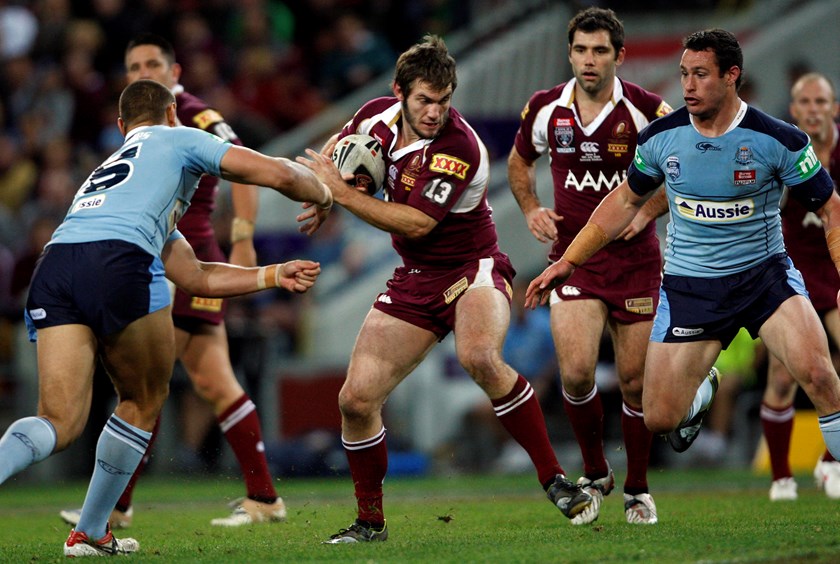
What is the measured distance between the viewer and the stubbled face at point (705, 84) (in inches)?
273

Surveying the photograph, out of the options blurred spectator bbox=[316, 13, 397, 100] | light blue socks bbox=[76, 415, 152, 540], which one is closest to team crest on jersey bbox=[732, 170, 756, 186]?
light blue socks bbox=[76, 415, 152, 540]

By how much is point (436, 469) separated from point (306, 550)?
A: 285 inches

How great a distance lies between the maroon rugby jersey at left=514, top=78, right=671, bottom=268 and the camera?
26.5 ft

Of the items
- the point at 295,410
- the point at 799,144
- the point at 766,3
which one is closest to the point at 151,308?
the point at 799,144

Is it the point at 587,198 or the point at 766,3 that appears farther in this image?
the point at 766,3

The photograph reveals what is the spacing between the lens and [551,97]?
8.28 metres

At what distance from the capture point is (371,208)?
23.2 feet

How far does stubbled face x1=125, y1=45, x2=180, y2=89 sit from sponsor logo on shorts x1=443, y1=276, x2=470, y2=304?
110 inches

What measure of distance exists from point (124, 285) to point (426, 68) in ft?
6.54

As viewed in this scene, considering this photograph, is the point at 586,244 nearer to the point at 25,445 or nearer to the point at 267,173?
the point at 267,173

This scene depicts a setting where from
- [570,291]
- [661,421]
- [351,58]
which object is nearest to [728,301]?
[661,421]

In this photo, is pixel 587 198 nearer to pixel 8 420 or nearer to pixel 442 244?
pixel 442 244

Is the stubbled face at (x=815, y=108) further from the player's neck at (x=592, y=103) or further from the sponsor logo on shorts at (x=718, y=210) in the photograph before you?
→ the sponsor logo on shorts at (x=718, y=210)

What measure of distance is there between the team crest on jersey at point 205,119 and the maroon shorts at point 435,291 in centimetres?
199
